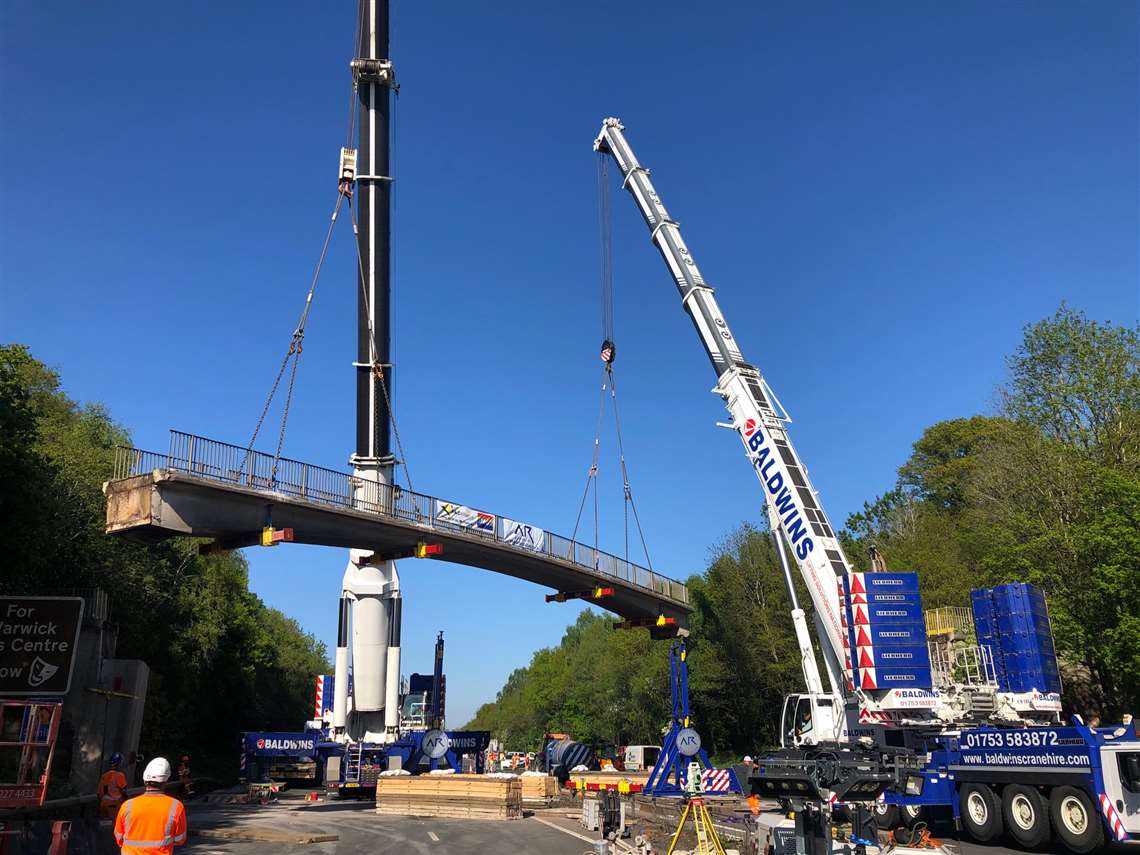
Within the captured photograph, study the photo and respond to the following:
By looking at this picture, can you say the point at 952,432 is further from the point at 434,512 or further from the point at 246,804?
the point at 246,804

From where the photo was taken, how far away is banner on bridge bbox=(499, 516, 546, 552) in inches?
1252

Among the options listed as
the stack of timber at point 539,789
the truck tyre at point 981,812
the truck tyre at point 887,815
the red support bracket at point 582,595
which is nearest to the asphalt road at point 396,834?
the truck tyre at point 981,812

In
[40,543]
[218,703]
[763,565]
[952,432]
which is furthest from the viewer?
[952,432]

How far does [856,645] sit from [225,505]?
1627 cm

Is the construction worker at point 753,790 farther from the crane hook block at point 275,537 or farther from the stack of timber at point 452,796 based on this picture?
the crane hook block at point 275,537

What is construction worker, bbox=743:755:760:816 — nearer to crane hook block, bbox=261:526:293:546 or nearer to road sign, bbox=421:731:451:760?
road sign, bbox=421:731:451:760

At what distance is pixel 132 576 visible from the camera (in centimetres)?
3447

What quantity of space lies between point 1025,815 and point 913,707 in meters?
3.64

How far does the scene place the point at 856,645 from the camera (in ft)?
64.9

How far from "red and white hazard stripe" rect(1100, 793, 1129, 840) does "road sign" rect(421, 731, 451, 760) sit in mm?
19194

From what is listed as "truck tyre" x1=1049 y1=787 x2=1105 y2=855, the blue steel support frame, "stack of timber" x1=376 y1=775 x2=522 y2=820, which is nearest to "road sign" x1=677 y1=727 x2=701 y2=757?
the blue steel support frame

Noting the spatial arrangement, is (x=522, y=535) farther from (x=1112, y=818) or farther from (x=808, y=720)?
(x=1112, y=818)

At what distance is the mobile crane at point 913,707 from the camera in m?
13.9

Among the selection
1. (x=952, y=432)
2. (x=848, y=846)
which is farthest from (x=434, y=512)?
(x=952, y=432)
